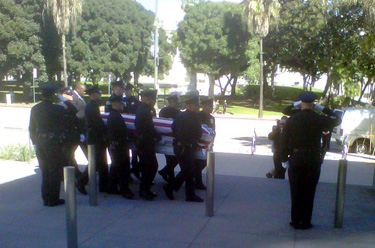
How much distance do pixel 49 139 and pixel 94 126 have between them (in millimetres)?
964

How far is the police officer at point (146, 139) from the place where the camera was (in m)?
6.73

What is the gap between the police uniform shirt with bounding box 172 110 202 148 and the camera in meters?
6.62

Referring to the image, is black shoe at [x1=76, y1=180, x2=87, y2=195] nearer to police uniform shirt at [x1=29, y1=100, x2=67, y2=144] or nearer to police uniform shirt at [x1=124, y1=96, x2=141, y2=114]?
police uniform shirt at [x1=29, y1=100, x2=67, y2=144]

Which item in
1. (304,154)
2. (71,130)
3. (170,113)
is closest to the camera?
(304,154)

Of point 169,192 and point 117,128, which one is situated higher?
point 117,128

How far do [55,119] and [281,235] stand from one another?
11.2 feet

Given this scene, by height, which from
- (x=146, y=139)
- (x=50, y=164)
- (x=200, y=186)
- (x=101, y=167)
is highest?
(x=146, y=139)

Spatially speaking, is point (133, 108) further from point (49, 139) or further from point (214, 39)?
point (214, 39)

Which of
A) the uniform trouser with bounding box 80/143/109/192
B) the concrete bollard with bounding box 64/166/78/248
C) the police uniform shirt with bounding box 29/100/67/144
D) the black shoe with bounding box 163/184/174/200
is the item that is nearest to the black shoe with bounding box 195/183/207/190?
the black shoe with bounding box 163/184/174/200

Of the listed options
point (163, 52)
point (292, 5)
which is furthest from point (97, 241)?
point (163, 52)

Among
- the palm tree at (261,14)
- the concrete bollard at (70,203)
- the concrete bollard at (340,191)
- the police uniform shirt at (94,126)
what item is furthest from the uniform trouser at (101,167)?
the palm tree at (261,14)

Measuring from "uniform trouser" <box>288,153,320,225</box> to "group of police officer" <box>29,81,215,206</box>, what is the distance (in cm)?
169

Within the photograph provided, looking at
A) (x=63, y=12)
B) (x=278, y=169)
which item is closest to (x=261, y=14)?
(x=63, y=12)

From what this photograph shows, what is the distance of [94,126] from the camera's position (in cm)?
714
